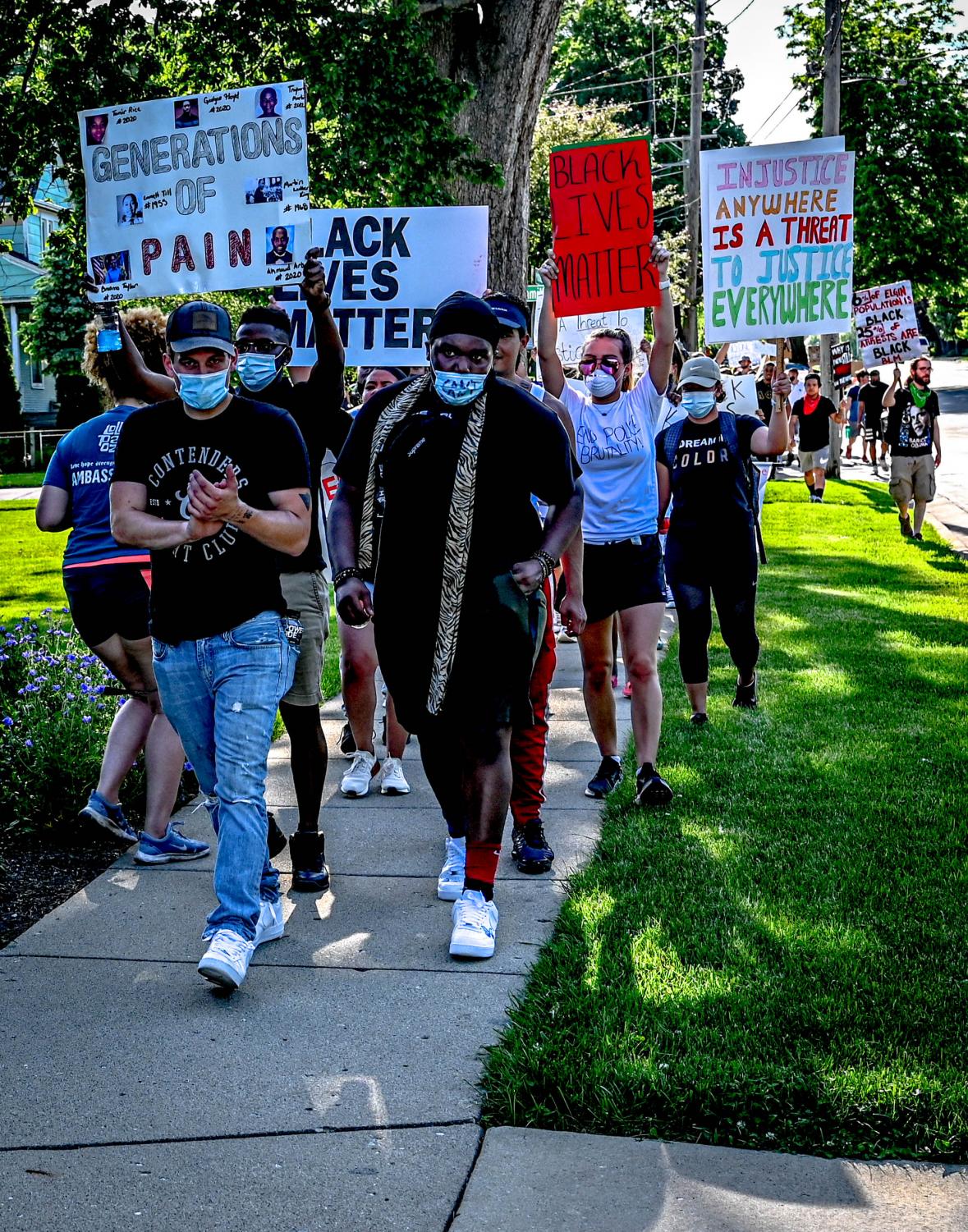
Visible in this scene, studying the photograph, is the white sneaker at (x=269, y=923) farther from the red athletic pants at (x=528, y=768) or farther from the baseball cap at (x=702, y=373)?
the baseball cap at (x=702, y=373)

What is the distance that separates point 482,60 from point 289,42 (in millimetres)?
3345

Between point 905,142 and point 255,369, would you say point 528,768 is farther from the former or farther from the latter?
point 905,142

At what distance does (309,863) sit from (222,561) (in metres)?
1.43

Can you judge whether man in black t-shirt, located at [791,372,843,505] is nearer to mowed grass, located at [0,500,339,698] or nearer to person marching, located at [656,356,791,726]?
mowed grass, located at [0,500,339,698]

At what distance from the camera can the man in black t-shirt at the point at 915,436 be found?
51.0 ft

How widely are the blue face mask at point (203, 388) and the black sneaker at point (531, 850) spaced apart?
2094mm

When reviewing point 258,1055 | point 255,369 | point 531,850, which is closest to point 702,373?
point 255,369

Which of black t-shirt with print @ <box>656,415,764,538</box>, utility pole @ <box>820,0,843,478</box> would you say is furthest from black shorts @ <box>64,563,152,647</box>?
utility pole @ <box>820,0,843,478</box>

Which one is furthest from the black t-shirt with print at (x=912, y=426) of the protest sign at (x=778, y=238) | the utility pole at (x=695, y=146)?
the utility pole at (x=695, y=146)

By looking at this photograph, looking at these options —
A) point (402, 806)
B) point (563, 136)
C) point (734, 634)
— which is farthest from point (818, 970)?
point (563, 136)

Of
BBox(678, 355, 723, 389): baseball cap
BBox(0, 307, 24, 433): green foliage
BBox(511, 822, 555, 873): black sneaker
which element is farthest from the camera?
BBox(0, 307, 24, 433): green foliage

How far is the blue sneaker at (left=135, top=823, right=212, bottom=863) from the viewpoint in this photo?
5539mm

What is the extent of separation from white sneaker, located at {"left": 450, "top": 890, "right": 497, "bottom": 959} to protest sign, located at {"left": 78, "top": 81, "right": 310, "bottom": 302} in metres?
3.35

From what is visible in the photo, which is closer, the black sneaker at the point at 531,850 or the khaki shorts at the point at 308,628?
the khaki shorts at the point at 308,628
